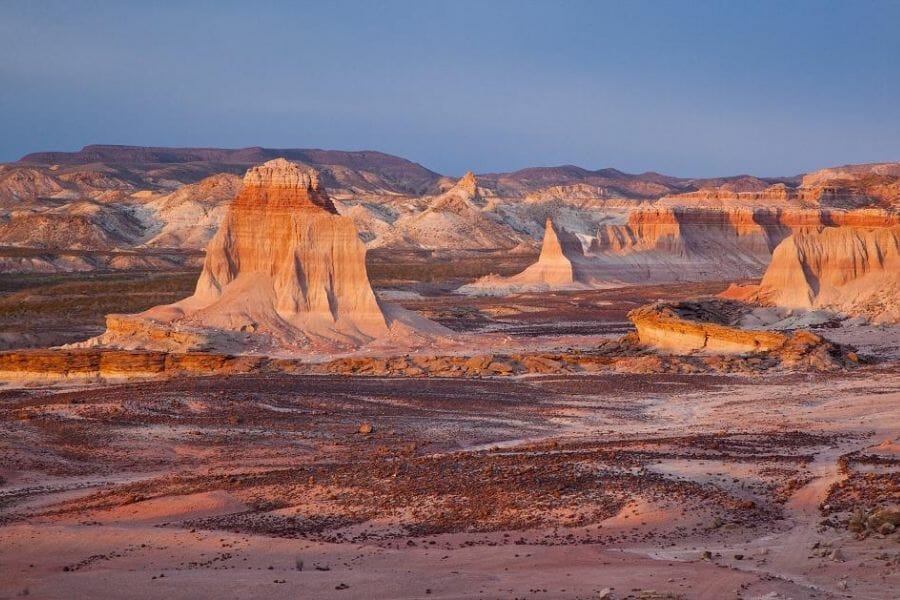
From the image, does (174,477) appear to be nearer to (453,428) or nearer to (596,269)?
(453,428)

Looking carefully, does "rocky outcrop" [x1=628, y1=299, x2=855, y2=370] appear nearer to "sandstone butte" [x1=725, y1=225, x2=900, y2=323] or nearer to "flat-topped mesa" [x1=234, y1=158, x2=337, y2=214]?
"sandstone butte" [x1=725, y1=225, x2=900, y2=323]

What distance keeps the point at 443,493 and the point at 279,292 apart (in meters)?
24.5

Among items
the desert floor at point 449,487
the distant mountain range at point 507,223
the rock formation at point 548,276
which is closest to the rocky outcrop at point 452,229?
the distant mountain range at point 507,223

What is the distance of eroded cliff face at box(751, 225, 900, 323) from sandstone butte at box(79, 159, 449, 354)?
16.3m

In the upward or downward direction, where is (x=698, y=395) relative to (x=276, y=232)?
downward

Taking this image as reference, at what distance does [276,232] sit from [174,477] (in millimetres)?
A: 21907

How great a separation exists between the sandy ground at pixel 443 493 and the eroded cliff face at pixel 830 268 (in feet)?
62.2

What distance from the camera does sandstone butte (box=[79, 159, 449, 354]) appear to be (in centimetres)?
4112

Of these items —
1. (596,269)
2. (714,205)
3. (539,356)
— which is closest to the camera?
(539,356)

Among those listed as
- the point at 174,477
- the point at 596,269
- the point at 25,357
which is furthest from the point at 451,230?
the point at 174,477

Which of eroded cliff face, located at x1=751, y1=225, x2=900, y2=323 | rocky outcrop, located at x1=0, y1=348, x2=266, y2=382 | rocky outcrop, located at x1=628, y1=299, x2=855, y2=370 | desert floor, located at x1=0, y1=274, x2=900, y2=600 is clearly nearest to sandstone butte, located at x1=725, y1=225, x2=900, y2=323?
eroded cliff face, located at x1=751, y1=225, x2=900, y2=323

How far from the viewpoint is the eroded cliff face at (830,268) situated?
52.3m

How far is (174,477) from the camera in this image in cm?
2295

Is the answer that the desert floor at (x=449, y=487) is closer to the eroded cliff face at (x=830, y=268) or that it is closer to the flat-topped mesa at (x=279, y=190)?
the flat-topped mesa at (x=279, y=190)
